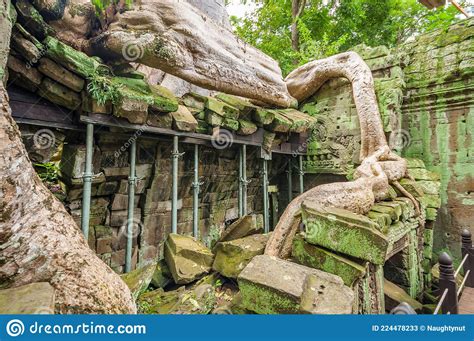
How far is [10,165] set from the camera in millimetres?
1562

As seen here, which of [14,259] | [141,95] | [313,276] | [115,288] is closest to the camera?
[14,259]

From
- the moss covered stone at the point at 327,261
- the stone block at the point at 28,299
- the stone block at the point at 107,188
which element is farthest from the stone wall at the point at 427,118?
the stone block at the point at 28,299

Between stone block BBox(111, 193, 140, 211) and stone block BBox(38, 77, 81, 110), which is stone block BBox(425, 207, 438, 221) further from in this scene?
stone block BBox(38, 77, 81, 110)

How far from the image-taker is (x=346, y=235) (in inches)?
85.8

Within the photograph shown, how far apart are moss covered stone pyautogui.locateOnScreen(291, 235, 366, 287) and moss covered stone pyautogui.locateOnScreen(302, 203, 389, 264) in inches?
2.6

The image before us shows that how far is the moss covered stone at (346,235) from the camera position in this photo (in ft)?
6.95

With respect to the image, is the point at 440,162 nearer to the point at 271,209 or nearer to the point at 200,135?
the point at 271,209

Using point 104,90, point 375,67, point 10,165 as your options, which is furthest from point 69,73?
point 375,67

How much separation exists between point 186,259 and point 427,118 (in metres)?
6.18

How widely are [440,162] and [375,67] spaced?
269cm
